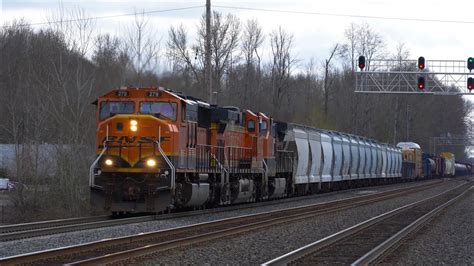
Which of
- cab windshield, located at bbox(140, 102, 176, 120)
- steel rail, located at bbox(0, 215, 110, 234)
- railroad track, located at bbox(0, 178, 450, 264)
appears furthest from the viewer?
cab windshield, located at bbox(140, 102, 176, 120)

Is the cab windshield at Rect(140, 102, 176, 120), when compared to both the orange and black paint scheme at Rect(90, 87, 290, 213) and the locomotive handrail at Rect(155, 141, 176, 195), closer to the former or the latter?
the orange and black paint scheme at Rect(90, 87, 290, 213)

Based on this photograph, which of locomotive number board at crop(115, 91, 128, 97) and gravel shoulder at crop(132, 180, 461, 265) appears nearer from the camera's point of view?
gravel shoulder at crop(132, 180, 461, 265)

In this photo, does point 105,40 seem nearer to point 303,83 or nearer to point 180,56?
point 180,56

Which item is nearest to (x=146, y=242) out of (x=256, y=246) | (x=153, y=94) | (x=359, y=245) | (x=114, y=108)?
(x=256, y=246)

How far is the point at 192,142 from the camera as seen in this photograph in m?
19.0

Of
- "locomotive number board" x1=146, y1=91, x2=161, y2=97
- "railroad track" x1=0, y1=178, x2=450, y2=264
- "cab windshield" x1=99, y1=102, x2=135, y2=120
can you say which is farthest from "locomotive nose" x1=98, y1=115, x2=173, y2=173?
"railroad track" x1=0, y1=178, x2=450, y2=264

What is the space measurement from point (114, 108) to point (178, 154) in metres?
2.21

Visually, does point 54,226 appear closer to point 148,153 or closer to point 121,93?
point 148,153

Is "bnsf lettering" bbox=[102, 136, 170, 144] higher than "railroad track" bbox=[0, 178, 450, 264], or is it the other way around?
"bnsf lettering" bbox=[102, 136, 170, 144]

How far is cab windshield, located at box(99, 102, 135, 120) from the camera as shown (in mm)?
17891

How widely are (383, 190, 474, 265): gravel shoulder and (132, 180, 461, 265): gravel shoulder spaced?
1957mm

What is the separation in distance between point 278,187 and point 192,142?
31.0ft

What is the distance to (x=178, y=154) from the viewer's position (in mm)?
17766

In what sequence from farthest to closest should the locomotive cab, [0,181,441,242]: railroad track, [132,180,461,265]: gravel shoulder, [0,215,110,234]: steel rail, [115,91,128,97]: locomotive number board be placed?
[115,91,128,97]: locomotive number board → the locomotive cab → [0,215,110,234]: steel rail → [0,181,441,242]: railroad track → [132,180,461,265]: gravel shoulder
